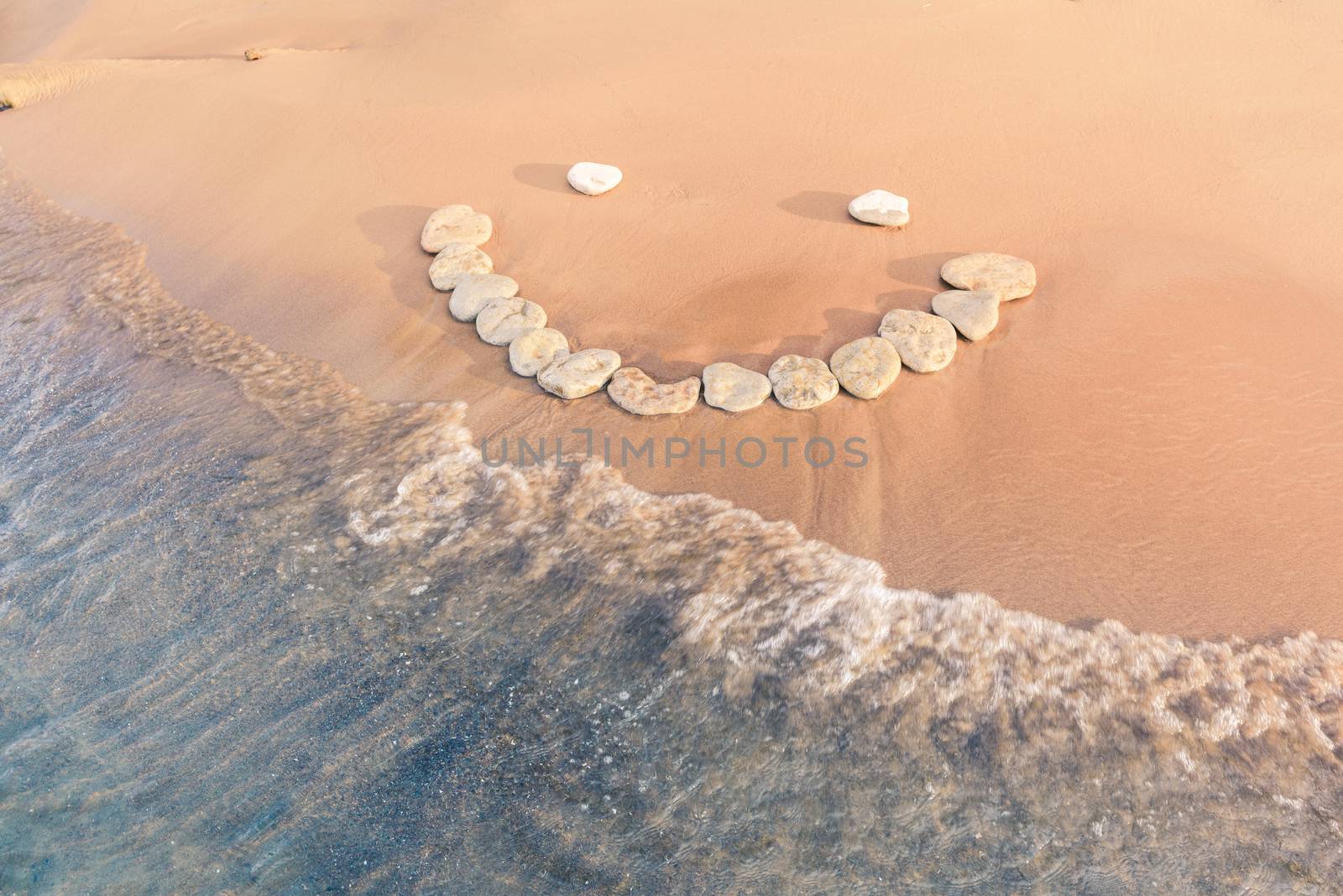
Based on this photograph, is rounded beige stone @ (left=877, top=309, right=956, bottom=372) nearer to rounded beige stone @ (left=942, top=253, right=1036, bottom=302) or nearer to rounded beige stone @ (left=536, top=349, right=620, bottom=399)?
rounded beige stone @ (left=942, top=253, right=1036, bottom=302)

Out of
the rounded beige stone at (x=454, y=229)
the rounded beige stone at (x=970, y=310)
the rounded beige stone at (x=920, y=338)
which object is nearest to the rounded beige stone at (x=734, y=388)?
the rounded beige stone at (x=920, y=338)

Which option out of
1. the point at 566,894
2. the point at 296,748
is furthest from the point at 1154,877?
the point at 296,748

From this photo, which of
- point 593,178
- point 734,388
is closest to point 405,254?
point 593,178

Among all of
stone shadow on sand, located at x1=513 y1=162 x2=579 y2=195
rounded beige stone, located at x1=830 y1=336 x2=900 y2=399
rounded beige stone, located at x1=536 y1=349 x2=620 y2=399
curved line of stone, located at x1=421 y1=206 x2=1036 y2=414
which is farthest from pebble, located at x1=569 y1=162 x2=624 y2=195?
rounded beige stone, located at x1=830 y1=336 x2=900 y2=399

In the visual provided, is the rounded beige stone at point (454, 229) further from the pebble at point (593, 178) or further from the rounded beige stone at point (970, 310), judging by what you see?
the rounded beige stone at point (970, 310)

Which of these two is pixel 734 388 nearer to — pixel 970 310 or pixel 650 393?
pixel 650 393
